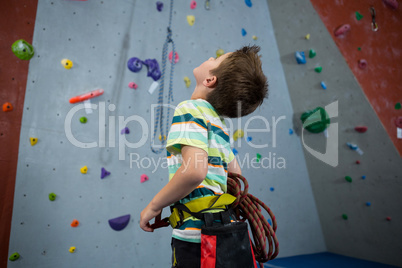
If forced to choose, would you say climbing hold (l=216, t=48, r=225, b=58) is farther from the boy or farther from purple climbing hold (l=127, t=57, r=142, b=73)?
the boy

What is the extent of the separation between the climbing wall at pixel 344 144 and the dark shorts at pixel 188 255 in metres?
1.95

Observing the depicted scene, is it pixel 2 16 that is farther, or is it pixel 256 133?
pixel 256 133

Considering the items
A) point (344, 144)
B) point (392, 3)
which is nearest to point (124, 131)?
point (344, 144)

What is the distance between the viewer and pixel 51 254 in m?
1.38

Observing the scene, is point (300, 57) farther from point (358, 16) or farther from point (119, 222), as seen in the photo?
point (119, 222)

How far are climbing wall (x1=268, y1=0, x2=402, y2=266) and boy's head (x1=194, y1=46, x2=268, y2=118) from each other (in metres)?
1.69

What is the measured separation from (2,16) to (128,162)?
1.04 m

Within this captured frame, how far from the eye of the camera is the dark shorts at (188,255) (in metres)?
0.73

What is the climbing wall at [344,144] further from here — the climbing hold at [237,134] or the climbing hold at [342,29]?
the climbing hold at [237,134]

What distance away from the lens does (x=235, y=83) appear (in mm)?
824

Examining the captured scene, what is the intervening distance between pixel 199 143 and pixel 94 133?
1072 mm

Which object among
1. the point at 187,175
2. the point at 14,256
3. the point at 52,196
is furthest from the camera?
the point at 52,196

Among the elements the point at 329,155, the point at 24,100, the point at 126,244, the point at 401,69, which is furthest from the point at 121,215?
the point at 401,69

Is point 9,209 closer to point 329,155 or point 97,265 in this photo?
point 97,265
